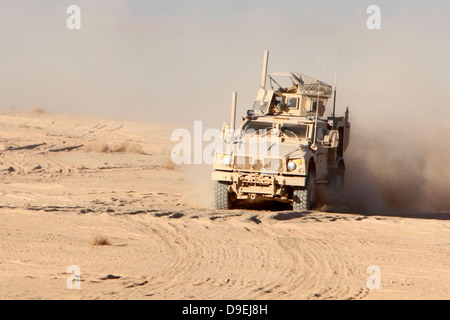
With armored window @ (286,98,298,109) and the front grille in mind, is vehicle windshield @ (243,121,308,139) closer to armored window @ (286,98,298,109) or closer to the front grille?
the front grille

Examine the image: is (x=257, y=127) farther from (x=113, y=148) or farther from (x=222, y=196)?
(x=113, y=148)

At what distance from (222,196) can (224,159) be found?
28.3 inches

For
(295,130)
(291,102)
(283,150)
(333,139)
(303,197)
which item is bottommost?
(303,197)

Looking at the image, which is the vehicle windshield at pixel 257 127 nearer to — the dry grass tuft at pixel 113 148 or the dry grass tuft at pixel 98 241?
the dry grass tuft at pixel 98 241

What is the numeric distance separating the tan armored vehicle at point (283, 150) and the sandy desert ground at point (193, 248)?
22.2 inches

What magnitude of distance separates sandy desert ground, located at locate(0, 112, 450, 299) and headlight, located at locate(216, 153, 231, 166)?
0.91 metres

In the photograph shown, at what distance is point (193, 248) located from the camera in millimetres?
9977

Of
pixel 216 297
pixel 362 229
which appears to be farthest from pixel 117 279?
pixel 362 229

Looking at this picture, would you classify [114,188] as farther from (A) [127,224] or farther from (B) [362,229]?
(B) [362,229]

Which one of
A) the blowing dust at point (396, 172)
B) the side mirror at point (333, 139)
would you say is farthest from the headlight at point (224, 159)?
the blowing dust at point (396, 172)

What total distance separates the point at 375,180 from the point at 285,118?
455 centimetres

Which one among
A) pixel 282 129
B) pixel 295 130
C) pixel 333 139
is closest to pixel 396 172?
pixel 333 139

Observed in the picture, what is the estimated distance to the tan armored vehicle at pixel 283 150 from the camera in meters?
13.5

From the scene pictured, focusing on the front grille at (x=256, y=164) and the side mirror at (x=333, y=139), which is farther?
the side mirror at (x=333, y=139)
